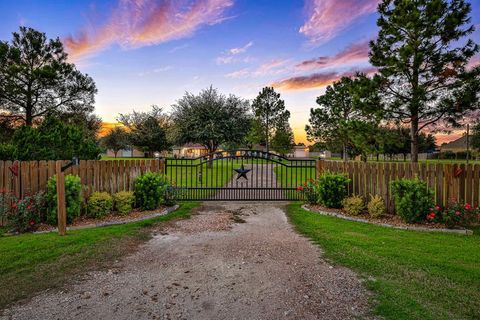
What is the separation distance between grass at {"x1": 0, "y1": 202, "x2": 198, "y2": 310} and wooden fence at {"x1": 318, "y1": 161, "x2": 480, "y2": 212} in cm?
634

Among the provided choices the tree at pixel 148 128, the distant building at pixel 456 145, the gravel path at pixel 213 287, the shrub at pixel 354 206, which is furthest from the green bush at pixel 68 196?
the distant building at pixel 456 145

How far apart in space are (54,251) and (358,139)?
18.3 meters

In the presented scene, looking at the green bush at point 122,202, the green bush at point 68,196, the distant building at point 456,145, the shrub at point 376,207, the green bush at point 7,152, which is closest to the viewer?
the green bush at point 68,196

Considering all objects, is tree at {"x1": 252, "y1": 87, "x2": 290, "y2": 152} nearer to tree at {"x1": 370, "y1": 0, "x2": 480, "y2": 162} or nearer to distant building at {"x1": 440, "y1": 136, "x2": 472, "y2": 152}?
tree at {"x1": 370, "y1": 0, "x2": 480, "y2": 162}

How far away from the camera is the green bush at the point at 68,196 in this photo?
20.6 feet

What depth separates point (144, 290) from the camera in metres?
3.42

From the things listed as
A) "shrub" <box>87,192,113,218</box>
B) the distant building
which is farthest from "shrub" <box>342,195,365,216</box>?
the distant building

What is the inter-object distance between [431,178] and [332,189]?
101 inches

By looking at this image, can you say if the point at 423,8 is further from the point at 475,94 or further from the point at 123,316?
the point at 123,316

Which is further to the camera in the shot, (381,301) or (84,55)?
(84,55)

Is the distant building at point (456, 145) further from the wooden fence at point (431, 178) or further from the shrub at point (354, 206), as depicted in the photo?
the shrub at point (354, 206)

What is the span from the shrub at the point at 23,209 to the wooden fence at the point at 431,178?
864 cm

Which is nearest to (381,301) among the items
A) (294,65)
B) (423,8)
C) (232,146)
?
(294,65)

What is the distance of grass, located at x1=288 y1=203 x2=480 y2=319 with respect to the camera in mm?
2980
